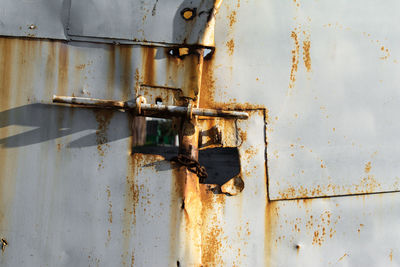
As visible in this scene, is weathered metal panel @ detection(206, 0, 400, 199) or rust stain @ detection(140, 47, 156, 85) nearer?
rust stain @ detection(140, 47, 156, 85)

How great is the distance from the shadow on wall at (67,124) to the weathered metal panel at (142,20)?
1.16ft

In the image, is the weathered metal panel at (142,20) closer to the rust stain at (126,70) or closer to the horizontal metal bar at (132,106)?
the rust stain at (126,70)

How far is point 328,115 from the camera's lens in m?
1.51

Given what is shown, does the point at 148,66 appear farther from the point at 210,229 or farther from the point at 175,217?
the point at 210,229

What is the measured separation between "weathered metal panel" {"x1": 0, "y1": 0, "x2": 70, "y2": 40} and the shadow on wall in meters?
0.33

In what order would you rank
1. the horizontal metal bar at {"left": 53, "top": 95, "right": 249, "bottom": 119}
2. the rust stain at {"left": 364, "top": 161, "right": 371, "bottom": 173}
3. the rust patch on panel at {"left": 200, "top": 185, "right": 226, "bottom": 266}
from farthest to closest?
the rust stain at {"left": 364, "top": 161, "right": 371, "bottom": 173}, the rust patch on panel at {"left": 200, "top": 185, "right": 226, "bottom": 266}, the horizontal metal bar at {"left": 53, "top": 95, "right": 249, "bottom": 119}

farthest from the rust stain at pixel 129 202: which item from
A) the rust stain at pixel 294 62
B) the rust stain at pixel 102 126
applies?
the rust stain at pixel 294 62

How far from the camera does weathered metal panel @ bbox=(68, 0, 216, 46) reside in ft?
4.34

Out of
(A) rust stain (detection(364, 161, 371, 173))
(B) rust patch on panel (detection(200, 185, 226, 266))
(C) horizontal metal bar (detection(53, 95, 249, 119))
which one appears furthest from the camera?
(A) rust stain (detection(364, 161, 371, 173))

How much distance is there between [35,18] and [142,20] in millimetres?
484

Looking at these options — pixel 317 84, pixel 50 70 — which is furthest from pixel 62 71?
pixel 317 84

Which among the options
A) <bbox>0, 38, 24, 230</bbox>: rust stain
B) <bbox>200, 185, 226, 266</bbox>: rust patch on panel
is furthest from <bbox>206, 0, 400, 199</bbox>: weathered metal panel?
<bbox>0, 38, 24, 230</bbox>: rust stain

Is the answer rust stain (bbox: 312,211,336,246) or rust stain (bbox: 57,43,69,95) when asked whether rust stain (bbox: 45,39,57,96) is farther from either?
rust stain (bbox: 312,211,336,246)

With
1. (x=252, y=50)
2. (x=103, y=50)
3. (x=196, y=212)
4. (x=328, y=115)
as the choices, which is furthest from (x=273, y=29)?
(x=196, y=212)
